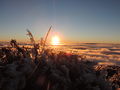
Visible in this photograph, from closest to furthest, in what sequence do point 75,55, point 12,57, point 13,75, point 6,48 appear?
point 13,75
point 12,57
point 75,55
point 6,48

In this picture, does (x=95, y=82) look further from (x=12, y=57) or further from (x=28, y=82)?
(x=12, y=57)

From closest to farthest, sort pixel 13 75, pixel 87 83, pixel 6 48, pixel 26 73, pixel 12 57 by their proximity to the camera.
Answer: pixel 13 75
pixel 26 73
pixel 87 83
pixel 12 57
pixel 6 48

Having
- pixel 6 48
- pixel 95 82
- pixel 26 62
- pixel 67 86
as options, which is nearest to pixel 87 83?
pixel 95 82

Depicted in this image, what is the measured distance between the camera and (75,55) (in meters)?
4.65

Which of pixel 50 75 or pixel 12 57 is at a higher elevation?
pixel 12 57

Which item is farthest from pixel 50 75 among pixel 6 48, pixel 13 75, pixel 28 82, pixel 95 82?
pixel 6 48

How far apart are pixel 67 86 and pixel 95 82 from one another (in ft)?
2.29

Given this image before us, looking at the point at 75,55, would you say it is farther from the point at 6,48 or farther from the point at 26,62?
the point at 6,48

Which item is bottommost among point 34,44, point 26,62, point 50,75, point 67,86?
point 67,86

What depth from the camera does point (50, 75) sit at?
3566mm

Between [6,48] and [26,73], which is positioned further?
[6,48]

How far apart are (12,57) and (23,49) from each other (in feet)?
1.97

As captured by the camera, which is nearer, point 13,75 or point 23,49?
point 13,75

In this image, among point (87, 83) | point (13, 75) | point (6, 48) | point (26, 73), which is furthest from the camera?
point (6, 48)
